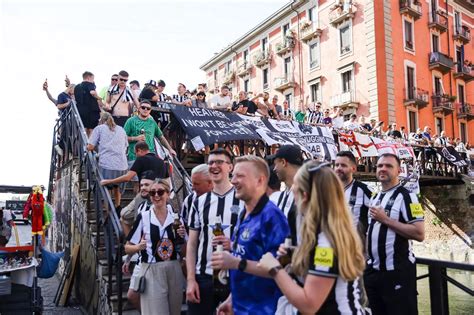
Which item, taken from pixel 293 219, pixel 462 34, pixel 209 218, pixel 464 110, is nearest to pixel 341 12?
pixel 462 34

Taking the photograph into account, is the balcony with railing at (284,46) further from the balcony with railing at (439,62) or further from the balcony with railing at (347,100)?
the balcony with railing at (439,62)

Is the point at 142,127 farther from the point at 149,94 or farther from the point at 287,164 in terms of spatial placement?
the point at 287,164

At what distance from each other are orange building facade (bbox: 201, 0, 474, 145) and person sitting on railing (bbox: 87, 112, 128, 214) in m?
17.3

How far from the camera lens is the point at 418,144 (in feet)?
59.8

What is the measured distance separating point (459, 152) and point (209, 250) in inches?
833

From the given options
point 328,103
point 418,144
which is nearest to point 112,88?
point 418,144

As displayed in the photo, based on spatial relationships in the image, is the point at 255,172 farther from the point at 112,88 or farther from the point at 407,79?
the point at 407,79

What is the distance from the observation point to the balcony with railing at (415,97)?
25391 mm

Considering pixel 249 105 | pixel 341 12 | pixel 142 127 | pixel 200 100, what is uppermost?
pixel 341 12

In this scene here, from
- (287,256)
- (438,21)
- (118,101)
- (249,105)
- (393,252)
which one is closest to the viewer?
(287,256)

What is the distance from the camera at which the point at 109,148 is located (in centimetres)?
634

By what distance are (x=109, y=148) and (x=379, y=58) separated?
842 inches

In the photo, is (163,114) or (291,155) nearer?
(291,155)

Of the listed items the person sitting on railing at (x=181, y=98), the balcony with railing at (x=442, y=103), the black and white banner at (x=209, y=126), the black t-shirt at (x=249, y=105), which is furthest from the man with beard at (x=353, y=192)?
the balcony with railing at (x=442, y=103)
